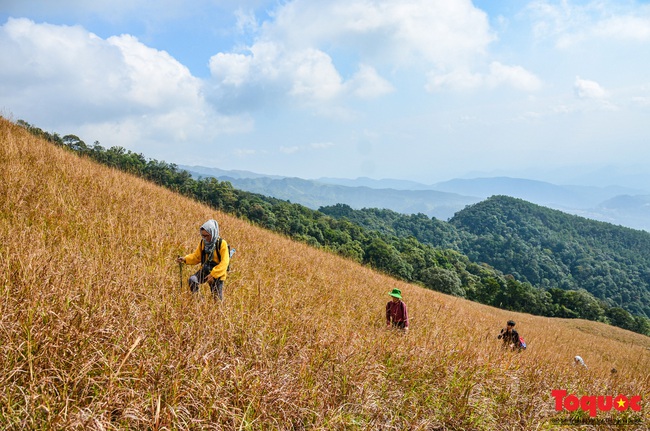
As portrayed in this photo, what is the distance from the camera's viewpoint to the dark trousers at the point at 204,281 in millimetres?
4141

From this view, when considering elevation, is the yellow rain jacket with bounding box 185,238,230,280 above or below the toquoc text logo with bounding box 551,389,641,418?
above

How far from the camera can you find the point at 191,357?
2.61 meters

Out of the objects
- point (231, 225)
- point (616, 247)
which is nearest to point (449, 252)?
point (231, 225)

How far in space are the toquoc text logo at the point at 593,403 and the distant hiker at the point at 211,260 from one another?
451 centimetres

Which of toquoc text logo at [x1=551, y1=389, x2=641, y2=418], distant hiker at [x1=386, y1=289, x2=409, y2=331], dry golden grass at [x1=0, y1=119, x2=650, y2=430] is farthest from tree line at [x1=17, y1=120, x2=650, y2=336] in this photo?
toquoc text logo at [x1=551, y1=389, x2=641, y2=418]

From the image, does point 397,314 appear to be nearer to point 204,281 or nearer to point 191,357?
Result: point 204,281

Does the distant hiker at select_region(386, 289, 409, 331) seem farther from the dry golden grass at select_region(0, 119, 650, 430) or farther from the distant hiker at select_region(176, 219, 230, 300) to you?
the distant hiker at select_region(176, 219, 230, 300)

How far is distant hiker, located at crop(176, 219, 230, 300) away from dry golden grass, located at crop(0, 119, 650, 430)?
0.23 meters

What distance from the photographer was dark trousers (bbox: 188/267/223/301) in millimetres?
4141

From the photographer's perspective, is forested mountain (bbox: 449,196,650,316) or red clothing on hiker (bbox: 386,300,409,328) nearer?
red clothing on hiker (bbox: 386,300,409,328)

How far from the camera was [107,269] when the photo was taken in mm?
3660

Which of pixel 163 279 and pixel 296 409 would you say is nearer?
pixel 296 409

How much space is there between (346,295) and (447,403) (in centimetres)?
417

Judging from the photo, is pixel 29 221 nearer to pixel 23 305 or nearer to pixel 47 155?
pixel 23 305
